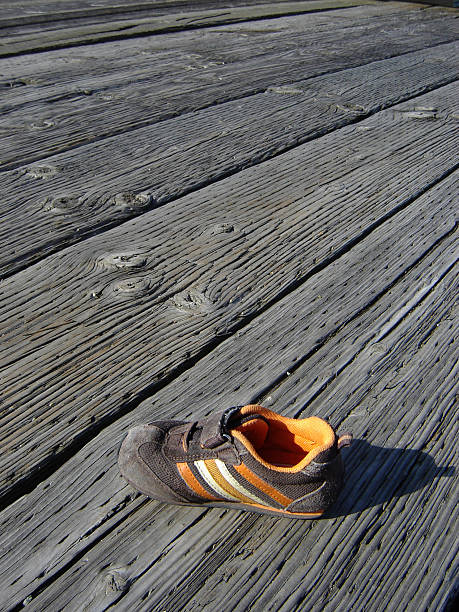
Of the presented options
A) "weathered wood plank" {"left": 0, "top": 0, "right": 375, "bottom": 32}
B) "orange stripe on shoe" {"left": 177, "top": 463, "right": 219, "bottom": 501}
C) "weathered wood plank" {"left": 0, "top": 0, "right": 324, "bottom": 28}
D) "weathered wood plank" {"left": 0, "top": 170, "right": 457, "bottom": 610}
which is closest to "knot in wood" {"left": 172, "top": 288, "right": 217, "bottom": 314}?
"weathered wood plank" {"left": 0, "top": 170, "right": 457, "bottom": 610}

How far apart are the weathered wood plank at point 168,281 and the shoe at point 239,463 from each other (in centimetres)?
15

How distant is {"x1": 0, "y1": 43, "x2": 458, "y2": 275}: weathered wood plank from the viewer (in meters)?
1.61

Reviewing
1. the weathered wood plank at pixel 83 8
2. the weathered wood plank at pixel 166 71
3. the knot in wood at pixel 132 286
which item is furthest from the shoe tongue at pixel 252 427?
the weathered wood plank at pixel 83 8

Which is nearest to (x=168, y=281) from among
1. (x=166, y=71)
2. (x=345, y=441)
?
(x=345, y=441)

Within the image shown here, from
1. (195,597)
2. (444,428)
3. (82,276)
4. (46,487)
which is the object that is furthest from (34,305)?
(444,428)

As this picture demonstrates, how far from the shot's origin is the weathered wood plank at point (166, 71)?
212cm

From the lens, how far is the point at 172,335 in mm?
1309

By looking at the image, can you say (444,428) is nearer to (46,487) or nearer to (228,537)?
(228,537)

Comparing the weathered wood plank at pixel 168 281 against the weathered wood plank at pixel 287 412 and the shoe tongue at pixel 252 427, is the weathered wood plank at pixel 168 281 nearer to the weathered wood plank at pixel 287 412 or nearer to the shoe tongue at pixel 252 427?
the weathered wood plank at pixel 287 412

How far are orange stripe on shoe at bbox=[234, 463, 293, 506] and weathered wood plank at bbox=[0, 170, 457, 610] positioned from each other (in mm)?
48

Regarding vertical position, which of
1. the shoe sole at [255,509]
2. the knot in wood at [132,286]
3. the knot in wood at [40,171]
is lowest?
the shoe sole at [255,509]

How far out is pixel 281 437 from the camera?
1060 mm

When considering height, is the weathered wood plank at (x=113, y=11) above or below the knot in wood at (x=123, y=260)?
above

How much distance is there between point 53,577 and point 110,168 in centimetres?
129
